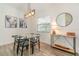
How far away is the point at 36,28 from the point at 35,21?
0.40 feet

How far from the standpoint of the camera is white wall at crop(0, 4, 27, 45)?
181 centimetres

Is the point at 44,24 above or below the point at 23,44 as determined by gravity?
above

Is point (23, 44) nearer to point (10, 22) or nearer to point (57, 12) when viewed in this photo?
point (10, 22)

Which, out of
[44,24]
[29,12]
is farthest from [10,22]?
[44,24]

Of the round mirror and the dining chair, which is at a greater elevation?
the round mirror

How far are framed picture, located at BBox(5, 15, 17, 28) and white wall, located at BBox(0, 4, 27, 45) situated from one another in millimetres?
52

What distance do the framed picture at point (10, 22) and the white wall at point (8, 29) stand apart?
5cm

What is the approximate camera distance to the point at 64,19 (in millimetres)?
1876

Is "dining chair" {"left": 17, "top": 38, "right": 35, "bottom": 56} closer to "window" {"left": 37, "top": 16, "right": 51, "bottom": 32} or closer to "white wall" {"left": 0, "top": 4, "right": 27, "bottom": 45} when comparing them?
"white wall" {"left": 0, "top": 4, "right": 27, "bottom": 45}

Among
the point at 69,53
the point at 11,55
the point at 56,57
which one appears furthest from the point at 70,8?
the point at 11,55

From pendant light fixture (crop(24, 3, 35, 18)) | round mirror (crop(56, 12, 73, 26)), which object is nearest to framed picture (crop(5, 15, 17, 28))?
pendant light fixture (crop(24, 3, 35, 18))

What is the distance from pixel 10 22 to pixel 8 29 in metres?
0.13

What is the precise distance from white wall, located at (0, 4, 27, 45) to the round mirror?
0.60 metres

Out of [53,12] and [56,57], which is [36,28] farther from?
[56,57]
